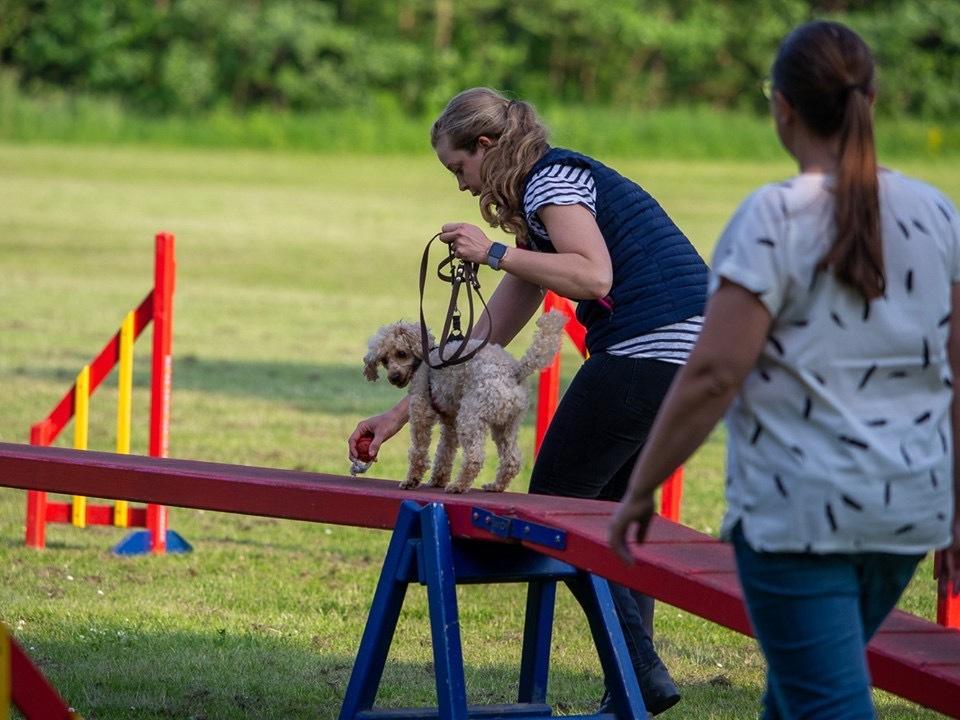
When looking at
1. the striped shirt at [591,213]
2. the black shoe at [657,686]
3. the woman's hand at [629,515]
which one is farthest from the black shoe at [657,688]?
the woman's hand at [629,515]

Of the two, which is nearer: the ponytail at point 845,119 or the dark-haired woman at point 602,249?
the ponytail at point 845,119

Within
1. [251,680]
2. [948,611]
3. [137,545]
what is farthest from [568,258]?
[137,545]

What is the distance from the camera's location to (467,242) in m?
4.38

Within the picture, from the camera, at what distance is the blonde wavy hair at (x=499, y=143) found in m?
4.45

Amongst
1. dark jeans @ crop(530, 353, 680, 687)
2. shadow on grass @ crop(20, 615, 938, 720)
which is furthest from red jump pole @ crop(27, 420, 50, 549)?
dark jeans @ crop(530, 353, 680, 687)

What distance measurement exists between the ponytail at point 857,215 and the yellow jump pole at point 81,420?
5.08 meters

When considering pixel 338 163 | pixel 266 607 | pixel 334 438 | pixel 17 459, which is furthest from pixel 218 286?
pixel 338 163

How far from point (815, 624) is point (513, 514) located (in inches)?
56.9

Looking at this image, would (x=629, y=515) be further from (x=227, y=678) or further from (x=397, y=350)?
(x=227, y=678)

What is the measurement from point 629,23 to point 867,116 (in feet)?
160

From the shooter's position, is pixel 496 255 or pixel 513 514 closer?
pixel 513 514

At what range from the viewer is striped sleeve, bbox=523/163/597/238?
4.32m

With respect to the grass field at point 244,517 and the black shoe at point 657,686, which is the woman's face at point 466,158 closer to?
the black shoe at point 657,686

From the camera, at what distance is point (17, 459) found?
4.86m
